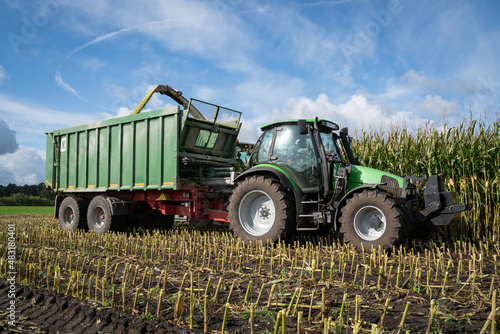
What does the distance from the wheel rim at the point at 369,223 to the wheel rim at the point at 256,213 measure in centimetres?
142

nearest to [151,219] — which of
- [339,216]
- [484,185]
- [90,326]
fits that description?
[339,216]

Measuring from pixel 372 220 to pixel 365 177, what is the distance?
81 cm

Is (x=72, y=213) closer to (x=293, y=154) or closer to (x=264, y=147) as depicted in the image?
(x=264, y=147)

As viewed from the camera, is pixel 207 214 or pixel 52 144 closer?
pixel 207 214

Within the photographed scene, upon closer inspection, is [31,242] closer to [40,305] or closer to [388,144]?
[40,305]

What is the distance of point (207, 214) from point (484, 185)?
5.54 metres

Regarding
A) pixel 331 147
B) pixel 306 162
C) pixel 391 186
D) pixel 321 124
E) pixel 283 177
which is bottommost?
pixel 391 186

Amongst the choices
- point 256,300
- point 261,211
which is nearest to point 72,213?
point 261,211

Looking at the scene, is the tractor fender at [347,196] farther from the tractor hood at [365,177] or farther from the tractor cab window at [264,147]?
the tractor cab window at [264,147]

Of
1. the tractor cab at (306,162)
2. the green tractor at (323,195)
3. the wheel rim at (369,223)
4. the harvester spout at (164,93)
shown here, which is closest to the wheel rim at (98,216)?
the harvester spout at (164,93)

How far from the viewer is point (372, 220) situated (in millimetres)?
5547

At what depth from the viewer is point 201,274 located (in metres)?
4.54

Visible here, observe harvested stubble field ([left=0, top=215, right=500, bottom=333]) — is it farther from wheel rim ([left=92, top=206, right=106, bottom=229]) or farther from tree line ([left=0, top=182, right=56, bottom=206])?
tree line ([left=0, top=182, right=56, bottom=206])

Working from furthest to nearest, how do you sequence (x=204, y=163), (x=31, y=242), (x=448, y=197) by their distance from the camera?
1. (x=204, y=163)
2. (x=31, y=242)
3. (x=448, y=197)
